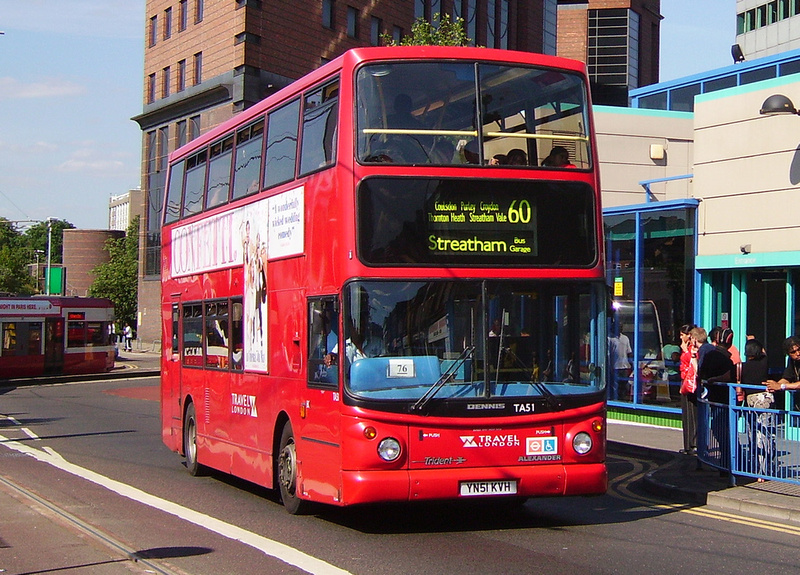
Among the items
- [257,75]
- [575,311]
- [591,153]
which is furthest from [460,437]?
[257,75]

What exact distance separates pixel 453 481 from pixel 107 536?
121 inches

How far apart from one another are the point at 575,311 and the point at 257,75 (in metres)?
47.9

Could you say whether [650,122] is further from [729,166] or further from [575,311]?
[575,311]

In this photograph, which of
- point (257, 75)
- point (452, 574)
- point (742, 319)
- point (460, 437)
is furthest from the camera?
point (257, 75)

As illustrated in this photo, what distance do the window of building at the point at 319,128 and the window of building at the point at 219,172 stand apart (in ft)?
9.67

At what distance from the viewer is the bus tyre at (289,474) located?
432 inches

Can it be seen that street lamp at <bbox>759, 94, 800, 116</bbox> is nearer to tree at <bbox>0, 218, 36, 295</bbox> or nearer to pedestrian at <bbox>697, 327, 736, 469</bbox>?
pedestrian at <bbox>697, 327, 736, 469</bbox>

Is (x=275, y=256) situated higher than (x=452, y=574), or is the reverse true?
(x=275, y=256)

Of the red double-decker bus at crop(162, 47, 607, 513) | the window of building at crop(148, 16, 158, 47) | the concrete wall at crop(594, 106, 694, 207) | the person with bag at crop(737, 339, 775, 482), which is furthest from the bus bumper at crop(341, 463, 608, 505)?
the window of building at crop(148, 16, 158, 47)

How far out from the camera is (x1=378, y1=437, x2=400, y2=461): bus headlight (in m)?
9.42

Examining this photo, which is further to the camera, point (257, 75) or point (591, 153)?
point (257, 75)

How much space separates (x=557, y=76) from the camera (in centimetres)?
1041

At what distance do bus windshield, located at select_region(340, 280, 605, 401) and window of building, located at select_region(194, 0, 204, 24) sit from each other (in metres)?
53.7

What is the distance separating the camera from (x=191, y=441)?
1552 centimetres
